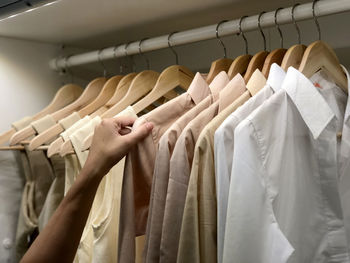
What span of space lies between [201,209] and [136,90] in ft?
1.91

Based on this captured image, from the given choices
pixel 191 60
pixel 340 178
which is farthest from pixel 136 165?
pixel 191 60

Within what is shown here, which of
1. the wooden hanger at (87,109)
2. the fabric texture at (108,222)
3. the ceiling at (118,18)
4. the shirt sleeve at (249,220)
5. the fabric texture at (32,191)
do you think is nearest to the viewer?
the shirt sleeve at (249,220)

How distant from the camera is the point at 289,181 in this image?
1.08m

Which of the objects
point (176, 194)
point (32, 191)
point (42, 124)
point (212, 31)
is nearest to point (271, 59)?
point (212, 31)

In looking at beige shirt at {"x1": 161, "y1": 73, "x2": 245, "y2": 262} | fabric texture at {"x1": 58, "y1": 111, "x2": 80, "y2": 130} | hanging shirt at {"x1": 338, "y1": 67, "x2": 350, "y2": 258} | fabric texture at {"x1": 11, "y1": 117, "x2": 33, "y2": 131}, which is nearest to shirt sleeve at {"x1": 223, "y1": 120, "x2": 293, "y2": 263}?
beige shirt at {"x1": 161, "y1": 73, "x2": 245, "y2": 262}

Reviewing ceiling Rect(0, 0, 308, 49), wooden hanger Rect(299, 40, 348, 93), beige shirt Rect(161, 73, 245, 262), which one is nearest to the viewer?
beige shirt Rect(161, 73, 245, 262)

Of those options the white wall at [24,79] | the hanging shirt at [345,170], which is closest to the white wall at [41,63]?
the white wall at [24,79]

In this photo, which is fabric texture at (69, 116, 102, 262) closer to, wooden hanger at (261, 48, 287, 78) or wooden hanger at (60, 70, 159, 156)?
wooden hanger at (60, 70, 159, 156)

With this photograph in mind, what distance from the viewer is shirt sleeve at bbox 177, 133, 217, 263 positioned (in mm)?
→ 1031

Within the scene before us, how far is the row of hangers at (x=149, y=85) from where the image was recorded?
1.22 m

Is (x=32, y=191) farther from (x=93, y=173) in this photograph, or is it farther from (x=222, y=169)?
(x=222, y=169)

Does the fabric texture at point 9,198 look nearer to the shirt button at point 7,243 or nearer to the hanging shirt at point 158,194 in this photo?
the shirt button at point 7,243

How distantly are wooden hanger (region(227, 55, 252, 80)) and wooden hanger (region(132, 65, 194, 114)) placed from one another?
0.64 feet

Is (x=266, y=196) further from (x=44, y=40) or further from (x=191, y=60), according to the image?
(x=44, y=40)
